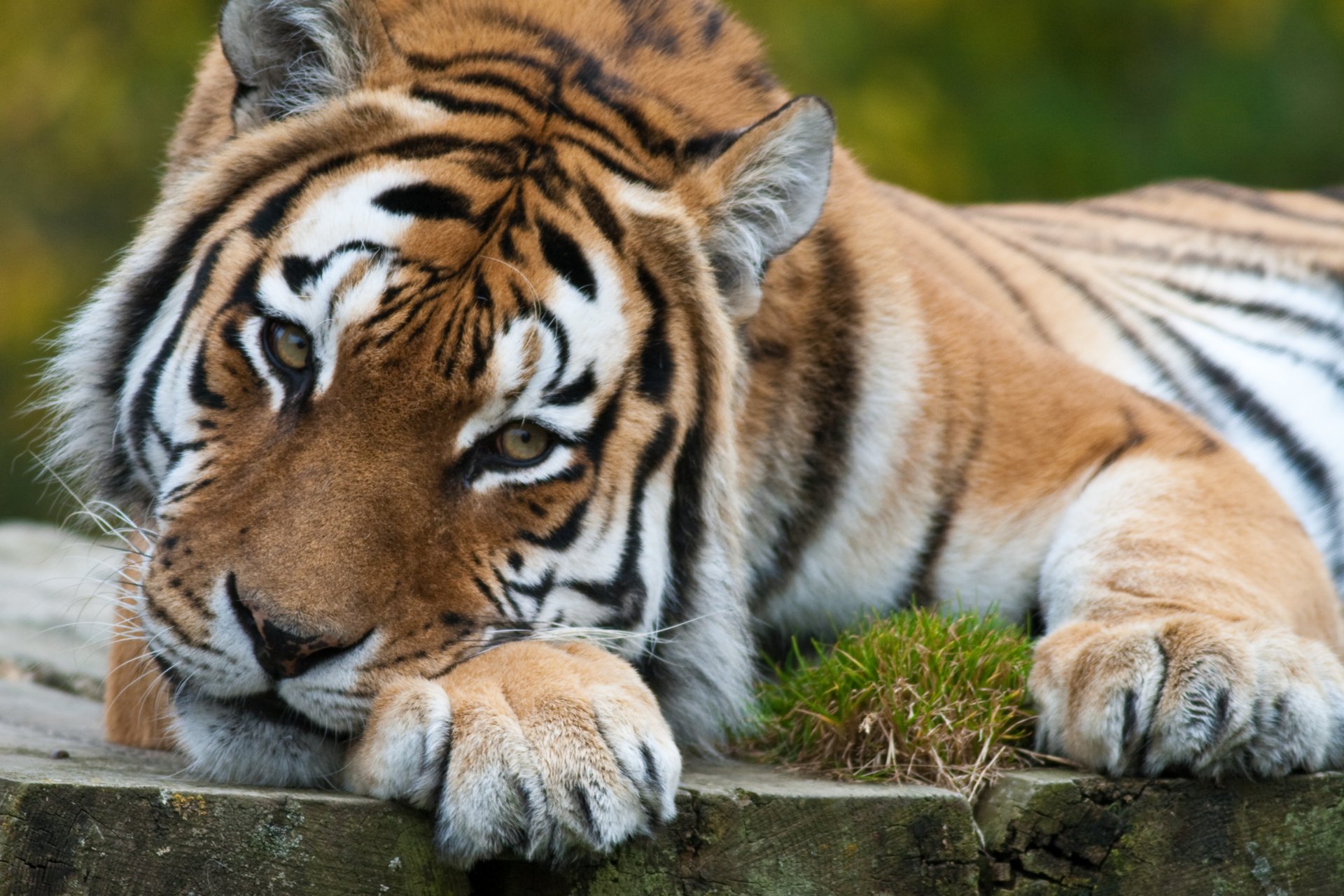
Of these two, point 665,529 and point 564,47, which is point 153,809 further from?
point 564,47

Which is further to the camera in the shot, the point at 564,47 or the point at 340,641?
the point at 564,47

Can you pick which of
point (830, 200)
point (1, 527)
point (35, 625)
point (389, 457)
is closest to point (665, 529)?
point (389, 457)

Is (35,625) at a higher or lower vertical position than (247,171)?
lower

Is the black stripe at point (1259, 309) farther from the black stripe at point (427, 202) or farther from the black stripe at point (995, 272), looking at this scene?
the black stripe at point (427, 202)

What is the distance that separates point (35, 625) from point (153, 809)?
7.85 feet

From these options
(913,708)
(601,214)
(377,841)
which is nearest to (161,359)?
(601,214)

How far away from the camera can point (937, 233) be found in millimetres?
3771

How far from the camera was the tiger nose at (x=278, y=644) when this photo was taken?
6.15 feet

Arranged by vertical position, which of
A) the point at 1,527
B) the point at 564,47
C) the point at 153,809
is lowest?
the point at 1,527

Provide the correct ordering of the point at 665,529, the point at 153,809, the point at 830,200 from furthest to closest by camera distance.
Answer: the point at 830,200, the point at 665,529, the point at 153,809

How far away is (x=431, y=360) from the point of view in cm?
205

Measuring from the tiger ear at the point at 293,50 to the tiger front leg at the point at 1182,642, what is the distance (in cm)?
147

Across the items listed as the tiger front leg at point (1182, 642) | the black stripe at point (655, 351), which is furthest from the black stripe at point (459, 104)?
the tiger front leg at point (1182, 642)

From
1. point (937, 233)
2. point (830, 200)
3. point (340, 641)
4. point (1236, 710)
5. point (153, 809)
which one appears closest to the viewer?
point (153, 809)
